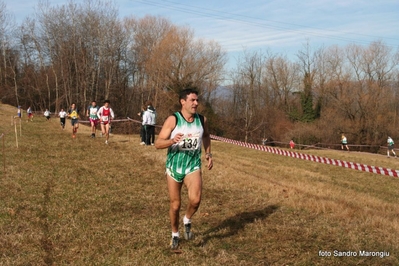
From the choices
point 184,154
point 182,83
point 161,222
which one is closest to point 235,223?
point 161,222

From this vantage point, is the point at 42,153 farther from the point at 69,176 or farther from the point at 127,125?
the point at 127,125

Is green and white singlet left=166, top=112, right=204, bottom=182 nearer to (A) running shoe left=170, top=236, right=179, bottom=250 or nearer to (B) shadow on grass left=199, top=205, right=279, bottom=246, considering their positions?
(A) running shoe left=170, top=236, right=179, bottom=250

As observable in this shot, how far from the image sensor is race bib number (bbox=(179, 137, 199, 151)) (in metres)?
5.23

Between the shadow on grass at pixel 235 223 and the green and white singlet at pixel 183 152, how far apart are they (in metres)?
1.13

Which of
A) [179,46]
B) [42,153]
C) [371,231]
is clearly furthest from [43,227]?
[179,46]

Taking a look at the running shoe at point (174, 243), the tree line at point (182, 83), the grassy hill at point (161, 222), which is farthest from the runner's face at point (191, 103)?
the tree line at point (182, 83)

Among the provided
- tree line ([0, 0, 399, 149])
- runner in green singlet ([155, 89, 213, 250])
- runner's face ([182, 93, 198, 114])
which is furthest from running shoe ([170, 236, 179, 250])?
tree line ([0, 0, 399, 149])

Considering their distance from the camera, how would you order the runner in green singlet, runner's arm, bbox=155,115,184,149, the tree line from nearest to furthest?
runner's arm, bbox=155,115,184,149 → the runner in green singlet → the tree line

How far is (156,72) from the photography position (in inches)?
2055

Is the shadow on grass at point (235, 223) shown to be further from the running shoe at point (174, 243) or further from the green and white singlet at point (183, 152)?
the green and white singlet at point (183, 152)

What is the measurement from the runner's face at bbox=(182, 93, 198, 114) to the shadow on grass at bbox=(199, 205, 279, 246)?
189 centimetres

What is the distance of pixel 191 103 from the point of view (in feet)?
17.4

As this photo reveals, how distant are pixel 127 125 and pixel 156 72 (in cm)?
1271

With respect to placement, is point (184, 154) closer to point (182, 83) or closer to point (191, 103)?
point (191, 103)
